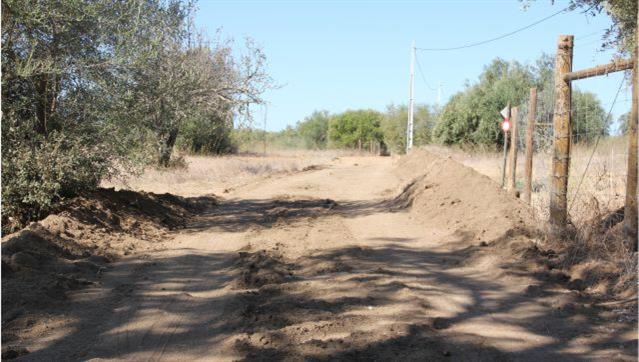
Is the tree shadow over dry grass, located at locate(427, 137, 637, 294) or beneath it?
beneath

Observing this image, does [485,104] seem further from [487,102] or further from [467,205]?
[467,205]

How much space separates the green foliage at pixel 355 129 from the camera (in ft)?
281

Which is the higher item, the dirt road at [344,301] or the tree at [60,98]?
the tree at [60,98]

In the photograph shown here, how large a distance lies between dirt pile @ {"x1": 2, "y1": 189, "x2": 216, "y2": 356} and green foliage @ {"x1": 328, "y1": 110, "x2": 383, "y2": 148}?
71.5 metres

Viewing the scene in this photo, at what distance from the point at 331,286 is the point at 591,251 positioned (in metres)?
3.40

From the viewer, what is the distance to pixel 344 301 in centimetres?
662

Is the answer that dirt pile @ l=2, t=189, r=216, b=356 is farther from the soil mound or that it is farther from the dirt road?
the soil mound

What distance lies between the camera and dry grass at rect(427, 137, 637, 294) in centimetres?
712

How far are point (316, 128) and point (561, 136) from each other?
A: 8604cm

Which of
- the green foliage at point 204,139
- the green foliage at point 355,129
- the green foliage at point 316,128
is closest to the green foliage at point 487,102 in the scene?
the green foliage at point 204,139

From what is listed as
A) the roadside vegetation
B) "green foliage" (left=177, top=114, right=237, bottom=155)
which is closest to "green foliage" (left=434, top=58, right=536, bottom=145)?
"green foliage" (left=177, top=114, right=237, bottom=155)

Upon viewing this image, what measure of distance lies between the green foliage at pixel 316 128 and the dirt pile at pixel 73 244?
78881 mm

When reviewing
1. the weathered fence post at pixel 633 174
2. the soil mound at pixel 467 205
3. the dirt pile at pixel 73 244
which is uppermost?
the weathered fence post at pixel 633 174

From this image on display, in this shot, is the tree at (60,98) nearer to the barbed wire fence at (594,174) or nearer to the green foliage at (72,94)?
the green foliage at (72,94)
